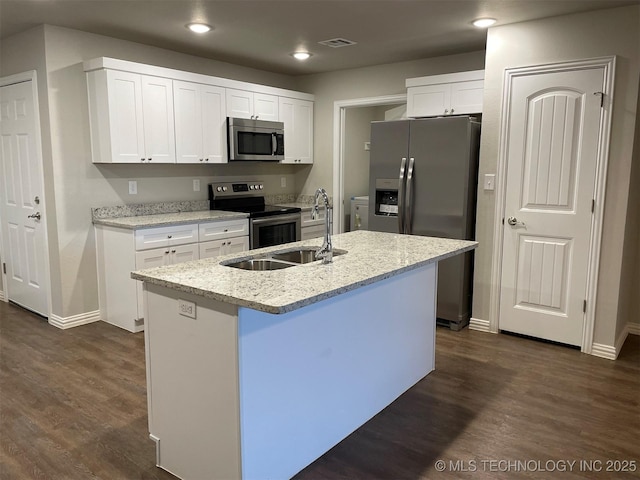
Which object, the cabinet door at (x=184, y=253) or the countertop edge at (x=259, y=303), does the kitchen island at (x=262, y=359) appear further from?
the cabinet door at (x=184, y=253)

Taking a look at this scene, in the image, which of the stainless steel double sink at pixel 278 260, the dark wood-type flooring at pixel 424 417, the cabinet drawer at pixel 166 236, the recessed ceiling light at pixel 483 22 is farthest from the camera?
the cabinet drawer at pixel 166 236

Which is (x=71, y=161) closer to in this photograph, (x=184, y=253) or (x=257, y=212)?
(x=184, y=253)

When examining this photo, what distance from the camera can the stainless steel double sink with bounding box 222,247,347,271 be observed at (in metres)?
2.47

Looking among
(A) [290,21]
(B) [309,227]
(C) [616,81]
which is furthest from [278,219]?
(C) [616,81]

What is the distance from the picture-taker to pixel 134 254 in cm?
383

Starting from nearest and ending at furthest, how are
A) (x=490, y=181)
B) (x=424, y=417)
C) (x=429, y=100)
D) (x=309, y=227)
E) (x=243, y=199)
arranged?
(x=424, y=417)
(x=490, y=181)
(x=429, y=100)
(x=243, y=199)
(x=309, y=227)

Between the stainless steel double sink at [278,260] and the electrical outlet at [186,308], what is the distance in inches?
15.6

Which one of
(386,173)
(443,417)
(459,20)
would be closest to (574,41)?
(459,20)

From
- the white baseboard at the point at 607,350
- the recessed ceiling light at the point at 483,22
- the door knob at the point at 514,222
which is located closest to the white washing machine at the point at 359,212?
the door knob at the point at 514,222

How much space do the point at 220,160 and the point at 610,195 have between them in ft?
10.9

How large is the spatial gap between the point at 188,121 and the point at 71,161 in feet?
3.39

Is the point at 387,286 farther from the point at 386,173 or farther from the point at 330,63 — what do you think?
the point at 330,63

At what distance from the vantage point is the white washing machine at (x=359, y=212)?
→ 6.09 meters

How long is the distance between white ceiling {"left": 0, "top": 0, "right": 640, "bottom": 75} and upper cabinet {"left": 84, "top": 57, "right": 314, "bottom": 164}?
32 centimetres
